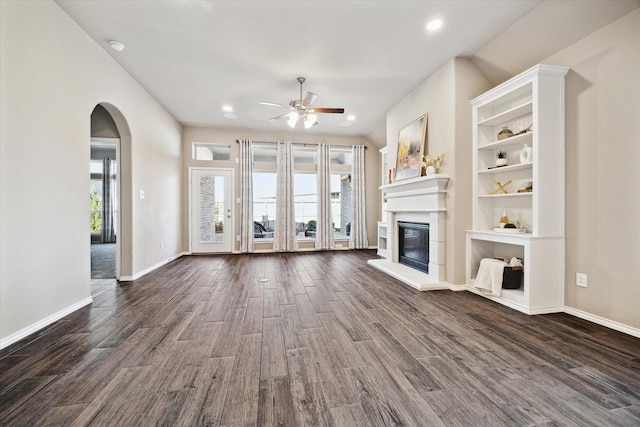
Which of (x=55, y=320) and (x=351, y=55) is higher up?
(x=351, y=55)

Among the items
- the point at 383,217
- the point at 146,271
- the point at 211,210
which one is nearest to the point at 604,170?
the point at 383,217

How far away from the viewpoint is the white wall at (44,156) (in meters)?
2.10

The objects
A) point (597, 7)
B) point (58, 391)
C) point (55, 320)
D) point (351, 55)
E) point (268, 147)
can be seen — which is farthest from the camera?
point (268, 147)

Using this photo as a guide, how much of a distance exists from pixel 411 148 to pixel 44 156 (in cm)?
453

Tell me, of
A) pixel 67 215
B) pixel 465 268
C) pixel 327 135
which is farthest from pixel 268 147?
pixel 465 268

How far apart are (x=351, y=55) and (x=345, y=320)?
322 centimetres

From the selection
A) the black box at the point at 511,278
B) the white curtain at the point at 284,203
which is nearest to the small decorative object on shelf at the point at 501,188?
the black box at the point at 511,278

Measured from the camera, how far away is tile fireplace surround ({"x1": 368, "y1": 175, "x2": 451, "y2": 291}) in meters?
3.64

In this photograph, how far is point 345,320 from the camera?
8.25ft

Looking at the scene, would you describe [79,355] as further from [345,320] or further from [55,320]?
[345,320]

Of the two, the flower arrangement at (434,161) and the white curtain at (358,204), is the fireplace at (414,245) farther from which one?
the white curtain at (358,204)

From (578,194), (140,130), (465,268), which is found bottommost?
(465,268)

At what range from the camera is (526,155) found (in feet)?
9.66

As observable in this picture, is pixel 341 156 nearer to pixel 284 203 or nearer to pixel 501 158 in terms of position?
pixel 284 203
